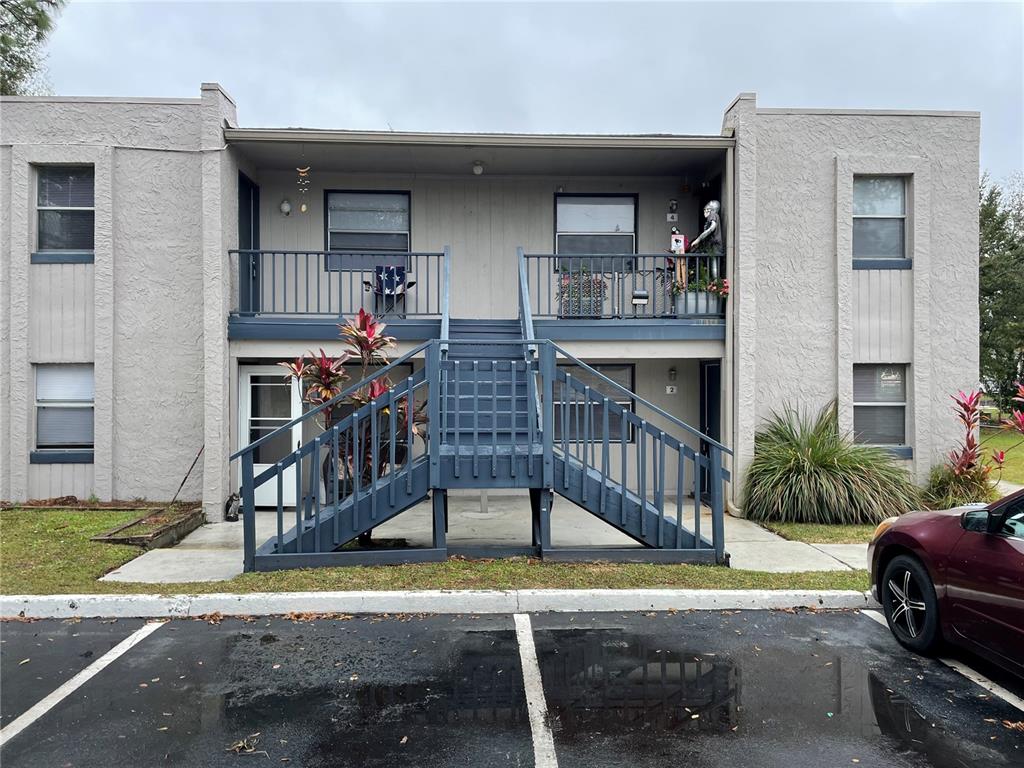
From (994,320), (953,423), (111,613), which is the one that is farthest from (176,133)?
(994,320)

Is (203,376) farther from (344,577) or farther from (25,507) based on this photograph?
(344,577)

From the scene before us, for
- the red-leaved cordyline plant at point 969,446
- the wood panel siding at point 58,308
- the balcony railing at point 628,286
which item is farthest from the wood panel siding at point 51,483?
the red-leaved cordyline plant at point 969,446

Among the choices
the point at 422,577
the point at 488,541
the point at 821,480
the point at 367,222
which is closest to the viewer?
the point at 422,577

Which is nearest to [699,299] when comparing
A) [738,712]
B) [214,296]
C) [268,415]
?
[268,415]

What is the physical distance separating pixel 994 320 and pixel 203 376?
27.6m

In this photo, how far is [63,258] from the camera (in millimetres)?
10156

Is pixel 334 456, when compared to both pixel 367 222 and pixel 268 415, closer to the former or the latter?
pixel 268 415

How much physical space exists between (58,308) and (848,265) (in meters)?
11.9

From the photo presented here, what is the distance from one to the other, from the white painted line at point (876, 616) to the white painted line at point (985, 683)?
0.69 m

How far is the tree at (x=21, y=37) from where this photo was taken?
16.4 metres

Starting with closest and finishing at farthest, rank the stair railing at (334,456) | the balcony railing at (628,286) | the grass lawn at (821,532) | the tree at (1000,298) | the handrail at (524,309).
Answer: the stair railing at (334,456) < the grass lawn at (821,532) < the handrail at (524,309) < the balcony railing at (628,286) < the tree at (1000,298)

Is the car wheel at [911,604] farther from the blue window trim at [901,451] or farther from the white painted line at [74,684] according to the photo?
the blue window trim at [901,451]

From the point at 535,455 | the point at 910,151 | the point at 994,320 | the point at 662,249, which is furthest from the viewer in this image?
the point at 994,320

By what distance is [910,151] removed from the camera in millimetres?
10562
